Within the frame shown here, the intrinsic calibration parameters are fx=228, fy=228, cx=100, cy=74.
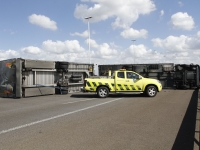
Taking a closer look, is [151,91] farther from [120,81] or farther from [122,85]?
[120,81]

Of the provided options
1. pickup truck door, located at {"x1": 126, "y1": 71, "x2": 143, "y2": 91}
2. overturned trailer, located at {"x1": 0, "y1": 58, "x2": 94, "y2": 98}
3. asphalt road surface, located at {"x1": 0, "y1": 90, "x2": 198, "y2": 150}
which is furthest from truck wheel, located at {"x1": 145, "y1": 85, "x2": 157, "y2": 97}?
overturned trailer, located at {"x1": 0, "y1": 58, "x2": 94, "y2": 98}

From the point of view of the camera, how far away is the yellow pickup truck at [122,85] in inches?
615

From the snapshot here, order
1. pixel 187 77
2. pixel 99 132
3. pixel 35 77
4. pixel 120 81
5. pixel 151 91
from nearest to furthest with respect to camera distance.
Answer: pixel 99 132, pixel 151 91, pixel 120 81, pixel 35 77, pixel 187 77

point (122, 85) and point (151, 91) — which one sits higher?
point (122, 85)

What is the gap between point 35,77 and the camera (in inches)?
675

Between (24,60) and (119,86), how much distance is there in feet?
23.0

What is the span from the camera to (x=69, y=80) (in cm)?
2019

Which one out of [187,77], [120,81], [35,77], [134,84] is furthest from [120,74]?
[187,77]

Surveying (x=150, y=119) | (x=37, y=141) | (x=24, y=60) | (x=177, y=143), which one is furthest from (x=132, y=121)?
(x=24, y=60)

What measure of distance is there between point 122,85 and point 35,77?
6581 mm

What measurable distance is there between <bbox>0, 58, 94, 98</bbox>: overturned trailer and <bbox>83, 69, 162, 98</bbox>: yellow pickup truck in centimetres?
398

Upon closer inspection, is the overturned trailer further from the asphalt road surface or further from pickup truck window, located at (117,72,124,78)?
the asphalt road surface

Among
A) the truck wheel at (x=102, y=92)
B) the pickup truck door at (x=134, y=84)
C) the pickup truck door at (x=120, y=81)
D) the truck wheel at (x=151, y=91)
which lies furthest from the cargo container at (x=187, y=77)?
the truck wheel at (x=102, y=92)

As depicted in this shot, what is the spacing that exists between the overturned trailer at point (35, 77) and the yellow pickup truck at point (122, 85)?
3.98 meters
